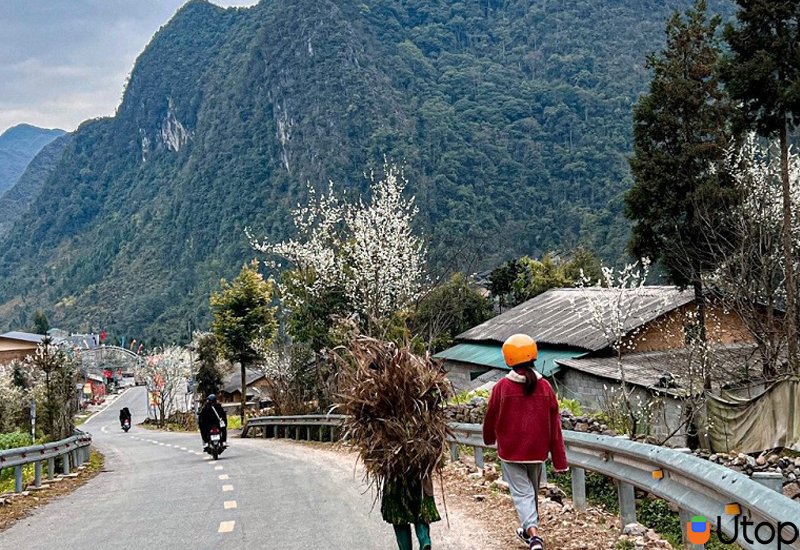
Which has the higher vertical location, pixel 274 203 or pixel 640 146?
pixel 274 203

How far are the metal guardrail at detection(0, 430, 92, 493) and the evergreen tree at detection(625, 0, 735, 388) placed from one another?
1655 cm

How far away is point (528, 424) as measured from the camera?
652 cm

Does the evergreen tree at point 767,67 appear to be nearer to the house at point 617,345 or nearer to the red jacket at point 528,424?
the house at point 617,345

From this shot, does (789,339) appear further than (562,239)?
No

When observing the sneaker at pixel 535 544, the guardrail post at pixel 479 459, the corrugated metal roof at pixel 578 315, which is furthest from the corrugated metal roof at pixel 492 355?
the sneaker at pixel 535 544

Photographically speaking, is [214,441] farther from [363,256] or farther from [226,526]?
[226,526]

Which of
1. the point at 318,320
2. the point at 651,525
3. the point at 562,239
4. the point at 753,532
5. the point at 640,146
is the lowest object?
the point at 651,525

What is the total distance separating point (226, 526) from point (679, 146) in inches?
771

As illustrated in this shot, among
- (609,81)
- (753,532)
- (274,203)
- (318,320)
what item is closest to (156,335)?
(274,203)

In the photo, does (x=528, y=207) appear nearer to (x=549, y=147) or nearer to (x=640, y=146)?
(x=549, y=147)

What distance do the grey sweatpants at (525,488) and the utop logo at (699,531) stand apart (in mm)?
1203

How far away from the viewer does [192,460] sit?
1967 cm

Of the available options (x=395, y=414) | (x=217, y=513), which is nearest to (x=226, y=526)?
(x=217, y=513)

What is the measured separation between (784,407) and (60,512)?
47.7 feet
